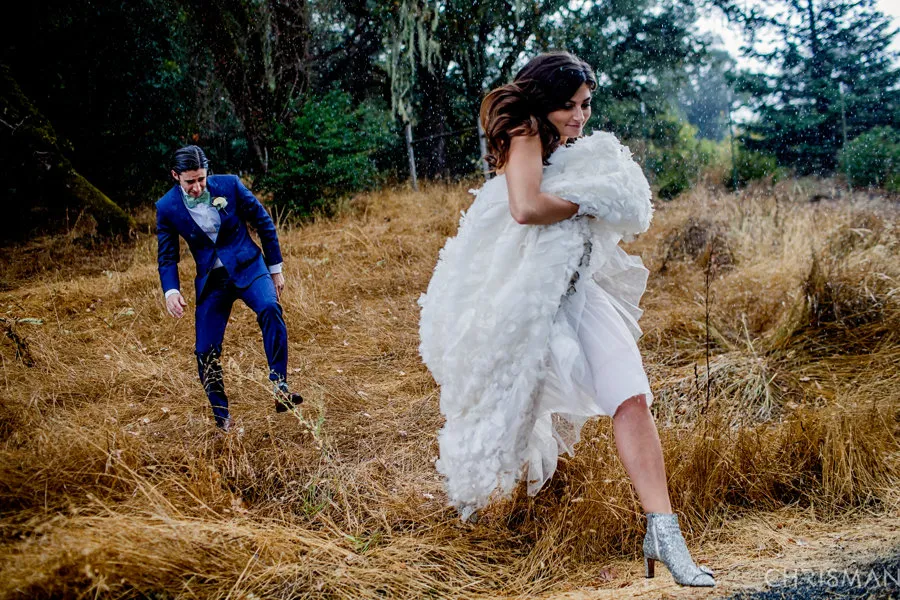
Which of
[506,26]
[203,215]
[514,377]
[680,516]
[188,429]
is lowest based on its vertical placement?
[680,516]

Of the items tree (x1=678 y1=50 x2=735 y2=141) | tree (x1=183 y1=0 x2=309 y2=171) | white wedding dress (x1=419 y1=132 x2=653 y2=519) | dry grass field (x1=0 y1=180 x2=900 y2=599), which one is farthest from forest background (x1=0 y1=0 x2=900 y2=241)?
tree (x1=678 y1=50 x2=735 y2=141)

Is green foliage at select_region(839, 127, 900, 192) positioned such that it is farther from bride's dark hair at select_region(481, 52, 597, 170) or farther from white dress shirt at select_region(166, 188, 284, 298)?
white dress shirt at select_region(166, 188, 284, 298)

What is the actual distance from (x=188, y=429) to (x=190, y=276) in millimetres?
3881

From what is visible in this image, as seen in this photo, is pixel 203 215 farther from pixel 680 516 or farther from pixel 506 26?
pixel 506 26

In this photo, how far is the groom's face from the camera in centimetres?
345

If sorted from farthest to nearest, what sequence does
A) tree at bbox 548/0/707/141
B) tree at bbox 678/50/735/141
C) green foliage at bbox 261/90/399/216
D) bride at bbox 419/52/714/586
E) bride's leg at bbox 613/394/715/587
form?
1. tree at bbox 678/50/735/141
2. tree at bbox 548/0/707/141
3. green foliage at bbox 261/90/399/216
4. bride at bbox 419/52/714/586
5. bride's leg at bbox 613/394/715/587

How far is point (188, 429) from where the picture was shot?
11.4ft

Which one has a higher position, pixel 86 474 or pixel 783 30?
pixel 783 30

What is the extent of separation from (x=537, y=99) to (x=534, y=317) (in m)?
0.77

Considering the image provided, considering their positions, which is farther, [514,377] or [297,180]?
[297,180]

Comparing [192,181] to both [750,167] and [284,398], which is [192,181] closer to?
[284,398]

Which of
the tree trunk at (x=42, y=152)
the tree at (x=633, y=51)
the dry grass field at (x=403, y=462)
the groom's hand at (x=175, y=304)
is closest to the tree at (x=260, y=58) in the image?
the tree trunk at (x=42, y=152)

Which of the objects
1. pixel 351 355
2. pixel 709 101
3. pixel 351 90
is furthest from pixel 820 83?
pixel 709 101

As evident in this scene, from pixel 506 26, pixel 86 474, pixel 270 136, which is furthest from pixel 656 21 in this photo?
pixel 86 474
